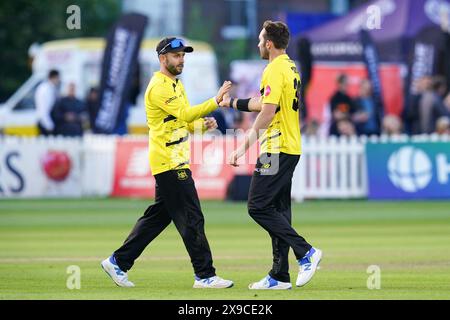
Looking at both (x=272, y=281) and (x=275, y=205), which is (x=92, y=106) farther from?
(x=272, y=281)

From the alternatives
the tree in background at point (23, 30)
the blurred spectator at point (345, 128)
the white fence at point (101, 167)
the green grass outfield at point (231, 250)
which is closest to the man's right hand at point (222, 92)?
the green grass outfield at point (231, 250)

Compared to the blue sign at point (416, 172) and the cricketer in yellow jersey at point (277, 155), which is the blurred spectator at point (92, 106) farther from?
the cricketer in yellow jersey at point (277, 155)

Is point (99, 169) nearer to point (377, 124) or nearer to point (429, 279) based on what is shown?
point (377, 124)

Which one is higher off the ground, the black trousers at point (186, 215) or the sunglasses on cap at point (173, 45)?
the sunglasses on cap at point (173, 45)

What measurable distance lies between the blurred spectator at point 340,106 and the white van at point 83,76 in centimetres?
758

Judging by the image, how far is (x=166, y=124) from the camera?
13078 millimetres

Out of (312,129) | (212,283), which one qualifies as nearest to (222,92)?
(212,283)

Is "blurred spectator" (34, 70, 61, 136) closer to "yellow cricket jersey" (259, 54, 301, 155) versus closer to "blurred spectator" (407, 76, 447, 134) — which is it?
"blurred spectator" (407, 76, 447, 134)

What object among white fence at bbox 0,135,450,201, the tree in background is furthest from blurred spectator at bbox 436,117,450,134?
the tree in background

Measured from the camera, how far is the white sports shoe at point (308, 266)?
41.5ft

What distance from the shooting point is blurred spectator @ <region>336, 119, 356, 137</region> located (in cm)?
2909

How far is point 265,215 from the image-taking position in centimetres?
1274

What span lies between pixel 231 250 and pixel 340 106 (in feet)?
41.3
